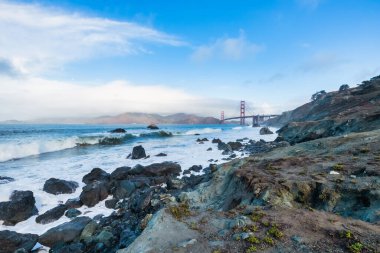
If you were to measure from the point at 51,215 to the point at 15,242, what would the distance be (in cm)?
250

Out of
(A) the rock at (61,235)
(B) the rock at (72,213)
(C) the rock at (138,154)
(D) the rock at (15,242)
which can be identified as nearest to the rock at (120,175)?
(B) the rock at (72,213)

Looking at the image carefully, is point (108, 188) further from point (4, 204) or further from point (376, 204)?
point (376, 204)

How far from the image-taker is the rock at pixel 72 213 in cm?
1231

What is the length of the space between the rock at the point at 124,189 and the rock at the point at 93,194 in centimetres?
60

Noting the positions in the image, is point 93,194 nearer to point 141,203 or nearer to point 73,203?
point 73,203

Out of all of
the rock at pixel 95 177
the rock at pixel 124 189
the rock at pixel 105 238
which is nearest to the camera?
the rock at pixel 105 238

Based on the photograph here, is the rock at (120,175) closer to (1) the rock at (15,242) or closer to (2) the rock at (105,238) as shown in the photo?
(1) the rock at (15,242)

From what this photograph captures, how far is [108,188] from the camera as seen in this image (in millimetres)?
15430

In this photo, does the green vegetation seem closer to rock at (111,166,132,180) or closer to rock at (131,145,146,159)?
rock at (111,166,132,180)

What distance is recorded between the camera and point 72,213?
489 inches

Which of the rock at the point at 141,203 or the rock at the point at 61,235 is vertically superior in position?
the rock at the point at 141,203

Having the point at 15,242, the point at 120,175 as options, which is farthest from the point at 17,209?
the point at 120,175

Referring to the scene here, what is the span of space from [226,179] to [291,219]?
13.2 feet

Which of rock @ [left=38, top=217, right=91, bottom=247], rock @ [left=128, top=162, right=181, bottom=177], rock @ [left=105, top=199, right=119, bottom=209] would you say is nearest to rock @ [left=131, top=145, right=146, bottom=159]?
rock @ [left=128, top=162, right=181, bottom=177]
